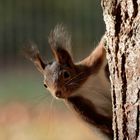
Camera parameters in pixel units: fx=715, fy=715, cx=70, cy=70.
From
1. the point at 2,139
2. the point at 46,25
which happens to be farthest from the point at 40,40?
the point at 2,139

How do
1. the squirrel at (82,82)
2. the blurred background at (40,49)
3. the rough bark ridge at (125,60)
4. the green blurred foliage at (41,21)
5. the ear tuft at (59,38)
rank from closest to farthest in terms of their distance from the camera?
the rough bark ridge at (125,60) → the ear tuft at (59,38) → the squirrel at (82,82) → the blurred background at (40,49) → the green blurred foliage at (41,21)

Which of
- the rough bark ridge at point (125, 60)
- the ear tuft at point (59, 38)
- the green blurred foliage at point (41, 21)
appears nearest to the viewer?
the rough bark ridge at point (125, 60)

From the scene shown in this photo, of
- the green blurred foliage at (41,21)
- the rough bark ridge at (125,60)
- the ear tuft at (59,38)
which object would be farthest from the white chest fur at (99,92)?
the green blurred foliage at (41,21)

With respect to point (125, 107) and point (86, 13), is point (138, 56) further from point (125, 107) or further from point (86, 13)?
point (86, 13)

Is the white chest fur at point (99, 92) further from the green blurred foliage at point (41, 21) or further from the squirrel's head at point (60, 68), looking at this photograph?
the green blurred foliage at point (41, 21)

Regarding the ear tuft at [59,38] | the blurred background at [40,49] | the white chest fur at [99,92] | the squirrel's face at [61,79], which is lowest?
the blurred background at [40,49]

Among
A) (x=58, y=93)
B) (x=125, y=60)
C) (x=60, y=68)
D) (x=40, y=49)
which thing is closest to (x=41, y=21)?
(x=40, y=49)

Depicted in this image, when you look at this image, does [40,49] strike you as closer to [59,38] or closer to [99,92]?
[99,92]

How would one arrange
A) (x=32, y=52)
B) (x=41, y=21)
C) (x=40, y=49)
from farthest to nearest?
(x=41, y=21) < (x=40, y=49) < (x=32, y=52)

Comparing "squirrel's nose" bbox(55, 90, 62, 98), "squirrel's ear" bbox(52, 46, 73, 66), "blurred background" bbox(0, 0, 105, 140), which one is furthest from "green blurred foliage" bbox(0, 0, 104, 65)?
"squirrel's nose" bbox(55, 90, 62, 98)
